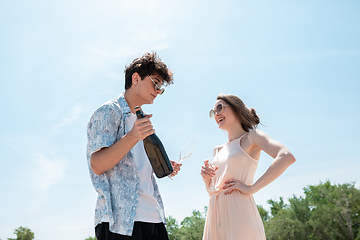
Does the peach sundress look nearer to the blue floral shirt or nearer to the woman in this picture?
the woman

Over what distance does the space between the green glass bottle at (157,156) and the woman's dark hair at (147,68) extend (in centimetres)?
68

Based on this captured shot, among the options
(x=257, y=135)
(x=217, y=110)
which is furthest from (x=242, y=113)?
(x=257, y=135)

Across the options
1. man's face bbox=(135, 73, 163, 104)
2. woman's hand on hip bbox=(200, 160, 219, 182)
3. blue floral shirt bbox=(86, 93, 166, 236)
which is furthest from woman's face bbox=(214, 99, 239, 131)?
blue floral shirt bbox=(86, 93, 166, 236)

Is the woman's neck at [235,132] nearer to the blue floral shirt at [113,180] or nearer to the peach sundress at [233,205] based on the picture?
the peach sundress at [233,205]

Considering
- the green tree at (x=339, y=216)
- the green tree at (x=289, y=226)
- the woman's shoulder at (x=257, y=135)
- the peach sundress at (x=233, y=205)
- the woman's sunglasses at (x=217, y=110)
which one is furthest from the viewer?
the green tree at (x=289, y=226)

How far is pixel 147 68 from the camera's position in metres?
3.27

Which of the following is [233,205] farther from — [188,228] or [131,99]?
[188,228]

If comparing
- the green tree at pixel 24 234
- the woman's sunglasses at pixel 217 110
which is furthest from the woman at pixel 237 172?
the green tree at pixel 24 234

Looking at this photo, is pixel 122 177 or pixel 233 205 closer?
pixel 122 177

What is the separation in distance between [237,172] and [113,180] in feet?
7.14

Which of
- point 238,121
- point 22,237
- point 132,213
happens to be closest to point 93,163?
point 132,213

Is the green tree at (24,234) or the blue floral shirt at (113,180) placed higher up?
the green tree at (24,234)

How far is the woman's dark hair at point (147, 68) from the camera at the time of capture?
3266mm

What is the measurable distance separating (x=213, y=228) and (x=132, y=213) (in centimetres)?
193
